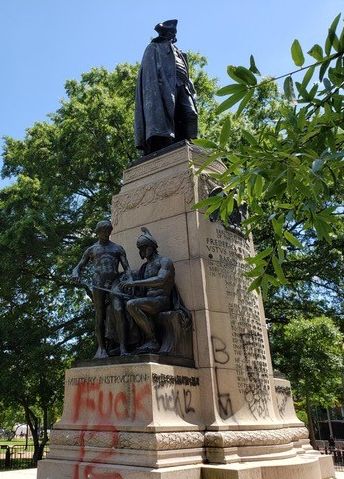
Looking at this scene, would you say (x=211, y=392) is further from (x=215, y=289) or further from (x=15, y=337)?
(x=15, y=337)

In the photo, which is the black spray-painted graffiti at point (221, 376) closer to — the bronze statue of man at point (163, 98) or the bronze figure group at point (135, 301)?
the bronze figure group at point (135, 301)

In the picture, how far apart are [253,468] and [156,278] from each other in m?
2.59

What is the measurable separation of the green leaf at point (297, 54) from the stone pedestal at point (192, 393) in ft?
5.57

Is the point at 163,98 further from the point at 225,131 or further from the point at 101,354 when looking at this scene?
the point at 225,131

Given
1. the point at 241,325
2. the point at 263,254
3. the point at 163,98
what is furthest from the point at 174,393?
the point at 163,98

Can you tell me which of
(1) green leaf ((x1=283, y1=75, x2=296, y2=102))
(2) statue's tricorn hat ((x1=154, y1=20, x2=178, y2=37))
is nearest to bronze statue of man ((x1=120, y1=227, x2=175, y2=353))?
(1) green leaf ((x1=283, y1=75, x2=296, y2=102))

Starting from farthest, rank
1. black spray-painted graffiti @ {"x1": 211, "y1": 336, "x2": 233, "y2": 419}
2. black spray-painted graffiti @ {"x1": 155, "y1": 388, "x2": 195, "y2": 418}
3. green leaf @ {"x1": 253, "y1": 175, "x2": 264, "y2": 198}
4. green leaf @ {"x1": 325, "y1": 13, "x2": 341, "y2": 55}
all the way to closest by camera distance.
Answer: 1. black spray-painted graffiti @ {"x1": 211, "y1": 336, "x2": 233, "y2": 419}
2. black spray-painted graffiti @ {"x1": 155, "y1": 388, "x2": 195, "y2": 418}
3. green leaf @ {"x1": 253, "y1": 175, "x2": 264, "y2": 198}
4. green leaf @ {"x1": 325, "y1": 13, "x2": 341, "y2": 55}

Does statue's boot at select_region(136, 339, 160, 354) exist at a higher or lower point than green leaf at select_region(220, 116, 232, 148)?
lower

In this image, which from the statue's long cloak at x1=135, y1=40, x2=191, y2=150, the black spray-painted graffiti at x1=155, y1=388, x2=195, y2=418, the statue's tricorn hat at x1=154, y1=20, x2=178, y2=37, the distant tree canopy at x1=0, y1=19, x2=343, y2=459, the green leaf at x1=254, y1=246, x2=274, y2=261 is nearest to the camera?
the green leaf at x1=254, y1=246, x2=274, y2=261

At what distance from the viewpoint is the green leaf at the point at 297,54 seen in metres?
3.02

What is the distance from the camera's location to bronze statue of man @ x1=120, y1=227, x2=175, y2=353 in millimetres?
6543

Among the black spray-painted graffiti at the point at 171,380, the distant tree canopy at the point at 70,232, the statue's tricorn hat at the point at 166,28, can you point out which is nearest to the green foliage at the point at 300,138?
the black spray-painted graffiti at the point at 171,380

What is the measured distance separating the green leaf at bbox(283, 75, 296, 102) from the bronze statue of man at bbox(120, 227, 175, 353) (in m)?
3.96

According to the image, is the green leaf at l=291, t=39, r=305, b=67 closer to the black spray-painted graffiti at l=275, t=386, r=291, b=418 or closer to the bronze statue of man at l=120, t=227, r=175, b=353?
the bronze statue of man at l=120, t=227, r=175, b=353
